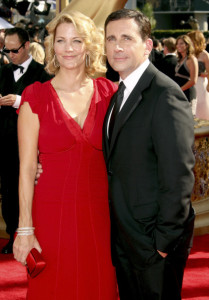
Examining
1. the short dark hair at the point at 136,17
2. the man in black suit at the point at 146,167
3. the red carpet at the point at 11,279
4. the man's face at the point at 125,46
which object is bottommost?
the red carpet at the point at 11,279

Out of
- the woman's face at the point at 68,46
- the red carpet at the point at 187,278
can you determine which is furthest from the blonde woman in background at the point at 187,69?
the woman's face at the point at 68,46

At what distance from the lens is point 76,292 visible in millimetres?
2438

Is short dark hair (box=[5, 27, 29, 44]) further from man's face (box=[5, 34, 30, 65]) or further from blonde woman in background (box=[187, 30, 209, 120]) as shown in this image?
blonde woman in background (box=[187, 30, 209, 120])

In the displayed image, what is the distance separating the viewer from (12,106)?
4.24 m

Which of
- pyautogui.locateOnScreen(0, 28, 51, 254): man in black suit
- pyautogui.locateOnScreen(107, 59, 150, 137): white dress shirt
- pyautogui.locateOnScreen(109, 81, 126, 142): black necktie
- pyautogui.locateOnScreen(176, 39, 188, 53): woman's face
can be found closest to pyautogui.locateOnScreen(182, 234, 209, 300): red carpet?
pyautogui.locateOnScreen(0, 28, 51, 254): man in black suit

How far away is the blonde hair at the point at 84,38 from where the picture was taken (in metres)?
2.42

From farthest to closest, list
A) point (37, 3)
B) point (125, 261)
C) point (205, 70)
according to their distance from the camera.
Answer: point (37, 3), point (205, 70), point (125, 261)

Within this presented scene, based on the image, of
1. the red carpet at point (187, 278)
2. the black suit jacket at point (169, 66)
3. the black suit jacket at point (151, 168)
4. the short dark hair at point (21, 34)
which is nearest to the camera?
the black suit jacket at point (151, 168)

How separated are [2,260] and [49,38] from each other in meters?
2.31

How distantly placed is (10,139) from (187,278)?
1756 mm

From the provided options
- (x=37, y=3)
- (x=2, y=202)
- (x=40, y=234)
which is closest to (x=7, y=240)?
(x=2, y=202)

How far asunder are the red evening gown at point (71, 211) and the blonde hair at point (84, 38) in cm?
19

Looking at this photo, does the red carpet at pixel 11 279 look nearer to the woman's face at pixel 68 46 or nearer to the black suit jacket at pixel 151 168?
the black suit jacket at pixel 151 168

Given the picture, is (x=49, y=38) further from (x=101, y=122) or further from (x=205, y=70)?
(x=205, y=70)
